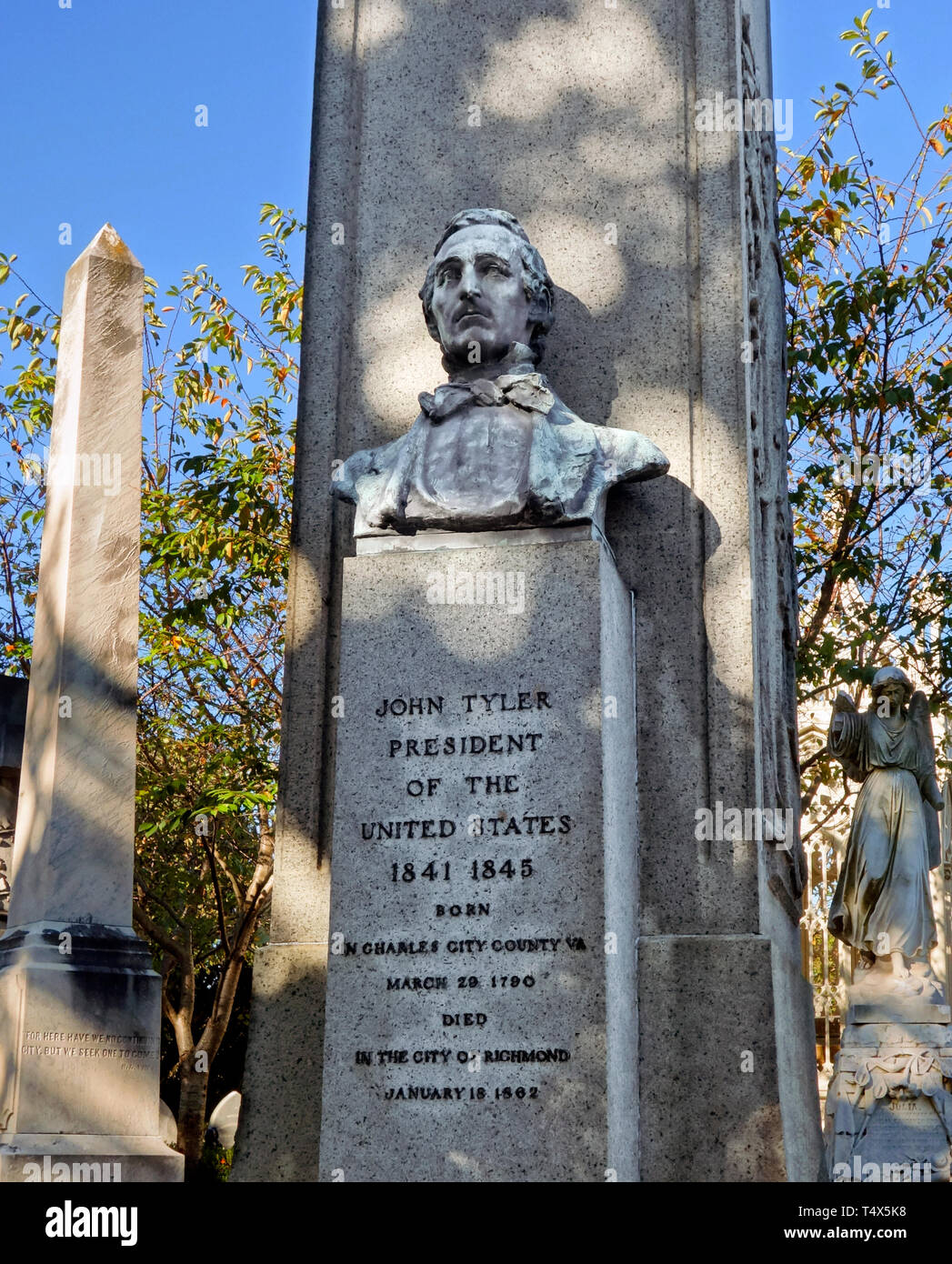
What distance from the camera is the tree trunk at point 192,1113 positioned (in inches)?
774

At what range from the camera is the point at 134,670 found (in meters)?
10.6

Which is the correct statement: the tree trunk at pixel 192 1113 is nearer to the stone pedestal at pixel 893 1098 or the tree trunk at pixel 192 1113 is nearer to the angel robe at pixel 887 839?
the stone pedestal at pixel 893 1098

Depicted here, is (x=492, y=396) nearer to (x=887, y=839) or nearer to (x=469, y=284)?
(x=469, y=284)

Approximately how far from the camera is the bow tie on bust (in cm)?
721

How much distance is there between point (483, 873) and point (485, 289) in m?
2.66

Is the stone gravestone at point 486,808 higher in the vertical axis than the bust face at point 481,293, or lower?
lower

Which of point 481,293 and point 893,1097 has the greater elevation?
point 481,293

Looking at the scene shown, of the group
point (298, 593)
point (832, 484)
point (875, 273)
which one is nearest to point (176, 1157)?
point (298, 593)

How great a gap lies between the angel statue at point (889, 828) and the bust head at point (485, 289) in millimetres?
9142

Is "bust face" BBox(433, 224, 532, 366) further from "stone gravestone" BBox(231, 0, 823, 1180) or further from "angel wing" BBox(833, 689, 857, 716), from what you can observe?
"angel wing" BBox(833, 689, 857, 716)

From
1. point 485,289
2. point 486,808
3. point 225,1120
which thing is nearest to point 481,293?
point 485,289

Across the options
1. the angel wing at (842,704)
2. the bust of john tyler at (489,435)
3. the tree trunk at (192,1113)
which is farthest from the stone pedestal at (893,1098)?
the bust of john tyler at (489,435)

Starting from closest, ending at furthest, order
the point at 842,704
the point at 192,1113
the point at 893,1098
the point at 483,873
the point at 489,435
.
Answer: the point at 483,873, the point at 489,435, the point at 893,1098, the point at 842,704, the point at 192,1113

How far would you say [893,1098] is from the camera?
14820mm
